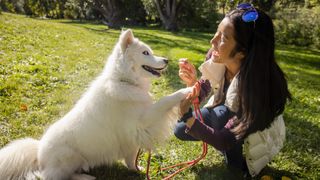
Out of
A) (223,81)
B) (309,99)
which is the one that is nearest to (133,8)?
(309,99)

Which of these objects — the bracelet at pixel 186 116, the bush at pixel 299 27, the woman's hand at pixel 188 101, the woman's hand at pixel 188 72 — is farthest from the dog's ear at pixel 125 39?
the bush at pixel 299 27

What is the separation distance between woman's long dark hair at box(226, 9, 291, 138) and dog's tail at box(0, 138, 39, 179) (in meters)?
2.18

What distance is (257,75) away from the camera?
119 inches

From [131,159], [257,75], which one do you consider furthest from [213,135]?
[131,159]

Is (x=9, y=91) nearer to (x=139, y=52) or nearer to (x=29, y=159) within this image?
(x=29, y=159)

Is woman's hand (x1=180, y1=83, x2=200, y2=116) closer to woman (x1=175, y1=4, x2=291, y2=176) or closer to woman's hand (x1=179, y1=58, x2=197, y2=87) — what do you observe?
woman (x1=175, y1=4, x2=291, y2=176)

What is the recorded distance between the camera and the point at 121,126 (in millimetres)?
3412

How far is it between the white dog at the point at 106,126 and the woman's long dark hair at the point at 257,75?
26.3 inches

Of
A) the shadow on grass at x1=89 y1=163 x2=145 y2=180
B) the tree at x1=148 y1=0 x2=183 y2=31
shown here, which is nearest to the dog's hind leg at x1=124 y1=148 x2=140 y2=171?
the shadow on grass at x1=89 y1=163 x2=145 y2=180

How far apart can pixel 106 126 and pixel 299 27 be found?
2302cm

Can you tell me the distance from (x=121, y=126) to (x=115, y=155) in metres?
0.37

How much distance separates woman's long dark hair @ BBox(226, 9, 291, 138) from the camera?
9.85 feet

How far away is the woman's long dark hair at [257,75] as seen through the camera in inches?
118

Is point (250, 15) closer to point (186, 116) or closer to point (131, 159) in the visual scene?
point (186, 116)
